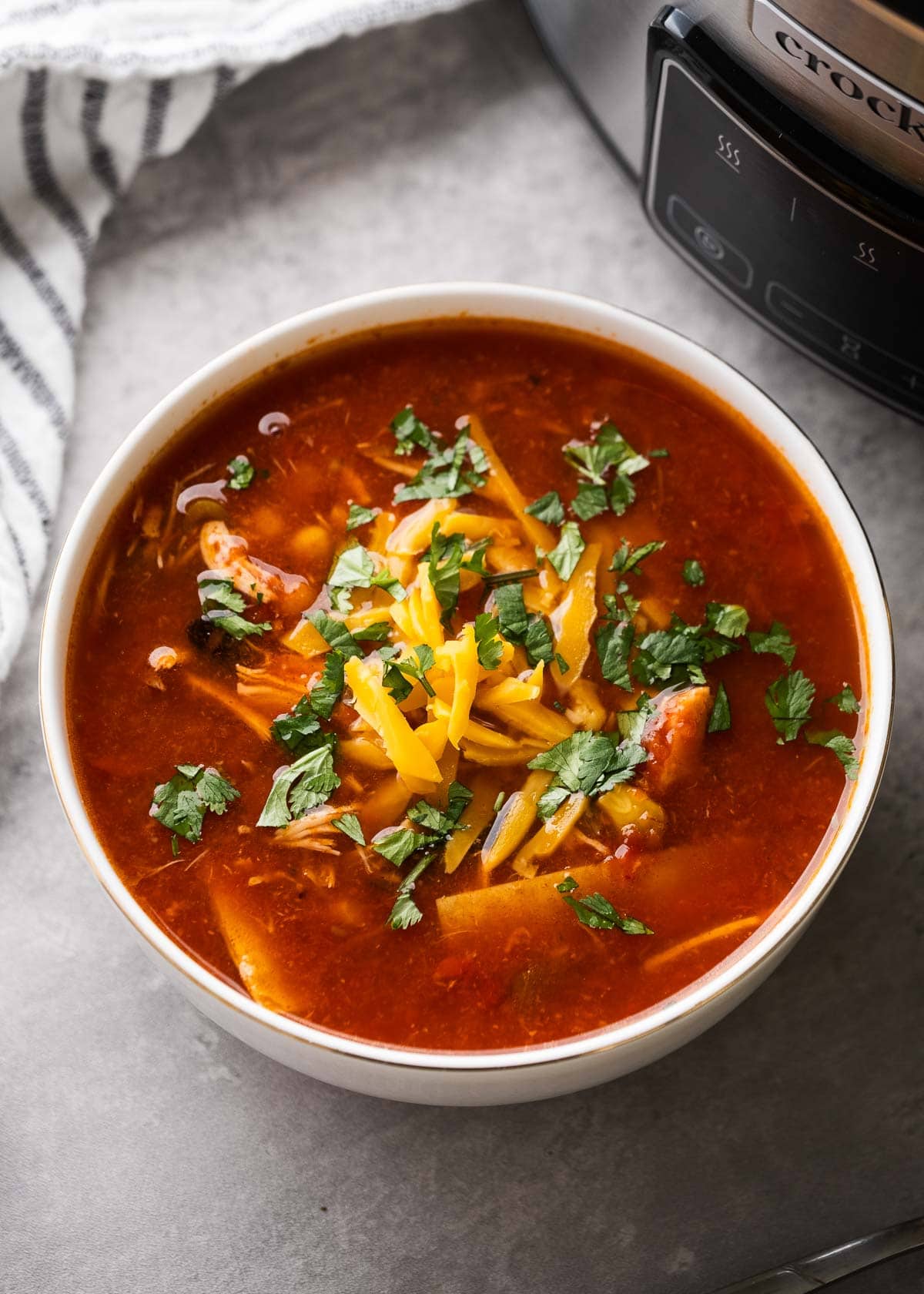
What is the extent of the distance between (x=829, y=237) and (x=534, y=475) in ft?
1.69

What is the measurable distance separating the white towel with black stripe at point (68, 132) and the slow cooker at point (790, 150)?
533mm

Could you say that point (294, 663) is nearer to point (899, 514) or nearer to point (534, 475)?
point (534, 475)

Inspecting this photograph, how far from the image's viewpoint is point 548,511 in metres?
2.04

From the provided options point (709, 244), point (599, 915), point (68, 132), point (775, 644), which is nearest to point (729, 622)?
point (775, 644)

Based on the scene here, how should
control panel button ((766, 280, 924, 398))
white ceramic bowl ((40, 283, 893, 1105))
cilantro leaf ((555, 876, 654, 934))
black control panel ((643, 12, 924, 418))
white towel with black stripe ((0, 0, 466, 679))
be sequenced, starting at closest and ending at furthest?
1. white ceramic bowl ((40, 283, 893, 1105))
2. cilantro leaf ((555, 876, 654, 934))
3. black control panel ((643, 12, 924, 418))
4. control panel button ((766, 280, 924, 398))
5. white towel with black stripe ((0, 0, 466, 679))

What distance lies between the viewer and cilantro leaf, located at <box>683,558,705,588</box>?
2.01 metres

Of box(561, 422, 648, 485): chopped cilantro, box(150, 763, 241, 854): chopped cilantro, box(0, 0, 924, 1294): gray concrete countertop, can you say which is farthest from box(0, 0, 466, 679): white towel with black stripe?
box(561, 422, 648, 485): chopped cilantro

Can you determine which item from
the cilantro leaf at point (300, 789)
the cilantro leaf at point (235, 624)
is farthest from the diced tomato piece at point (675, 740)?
the cilantro leaf at point (235, 624)

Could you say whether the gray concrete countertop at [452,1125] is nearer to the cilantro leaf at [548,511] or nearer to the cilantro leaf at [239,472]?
the cilantro leaf at [239,472]

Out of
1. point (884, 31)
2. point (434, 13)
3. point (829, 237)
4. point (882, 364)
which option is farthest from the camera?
point (434, 13)

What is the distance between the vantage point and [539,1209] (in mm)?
2049

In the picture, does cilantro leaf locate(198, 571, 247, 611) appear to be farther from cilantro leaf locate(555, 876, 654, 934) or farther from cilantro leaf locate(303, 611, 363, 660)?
cilantro leaf locate(555, 876, 654, 934)

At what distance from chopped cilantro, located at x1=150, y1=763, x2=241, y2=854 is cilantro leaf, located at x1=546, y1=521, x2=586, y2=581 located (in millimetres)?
524

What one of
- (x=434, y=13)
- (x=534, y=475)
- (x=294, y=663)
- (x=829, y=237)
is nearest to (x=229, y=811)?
(x=294, y=663)
